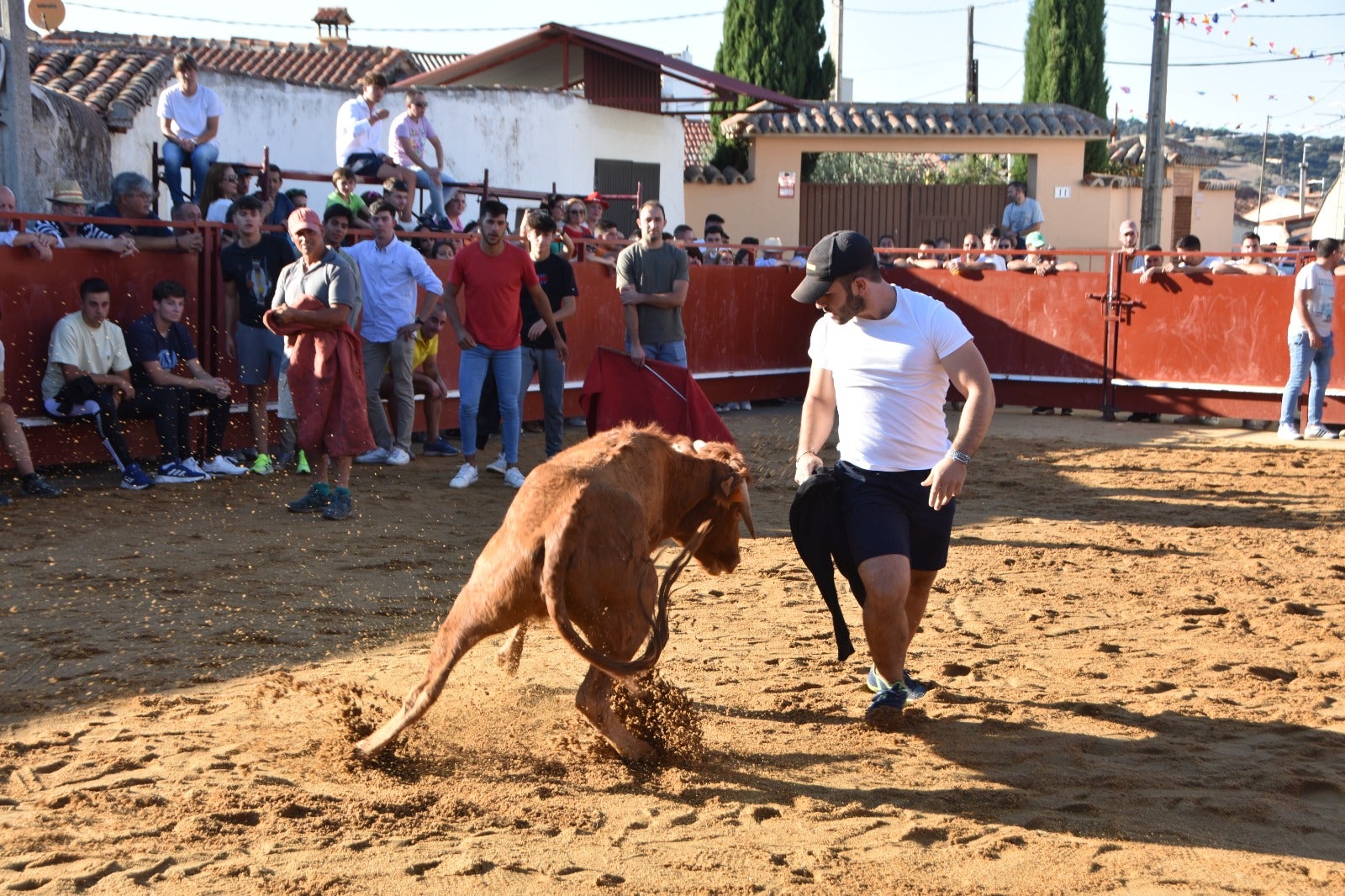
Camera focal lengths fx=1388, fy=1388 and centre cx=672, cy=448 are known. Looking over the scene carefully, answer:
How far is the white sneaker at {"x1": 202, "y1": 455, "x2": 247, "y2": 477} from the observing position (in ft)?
32.6

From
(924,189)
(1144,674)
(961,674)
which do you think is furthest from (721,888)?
(924,189)

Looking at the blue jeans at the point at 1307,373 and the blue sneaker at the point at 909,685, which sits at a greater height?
the blue jeans at the point at 1307,373

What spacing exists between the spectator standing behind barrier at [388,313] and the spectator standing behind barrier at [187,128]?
287cm

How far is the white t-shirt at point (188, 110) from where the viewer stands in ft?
41.8

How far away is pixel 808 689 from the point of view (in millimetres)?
5363

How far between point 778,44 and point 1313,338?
21.5m

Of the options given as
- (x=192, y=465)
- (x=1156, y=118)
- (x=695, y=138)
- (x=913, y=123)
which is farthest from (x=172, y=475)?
(x=695, y=138)

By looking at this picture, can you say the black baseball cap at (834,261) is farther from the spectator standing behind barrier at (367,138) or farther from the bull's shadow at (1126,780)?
the spectator standing behind barrier at (367,138)

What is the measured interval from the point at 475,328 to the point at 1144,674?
5.26 meters

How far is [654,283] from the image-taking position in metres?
9.91

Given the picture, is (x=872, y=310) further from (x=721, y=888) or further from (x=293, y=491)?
(x=293, y=491)

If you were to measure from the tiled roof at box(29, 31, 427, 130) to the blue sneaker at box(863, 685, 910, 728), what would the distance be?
14.7m

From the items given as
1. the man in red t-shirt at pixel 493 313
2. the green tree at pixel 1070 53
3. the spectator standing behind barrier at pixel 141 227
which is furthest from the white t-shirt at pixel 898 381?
the green tree at pixel 1070 53

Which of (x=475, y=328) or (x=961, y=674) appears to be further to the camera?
(x=475, y=328)
